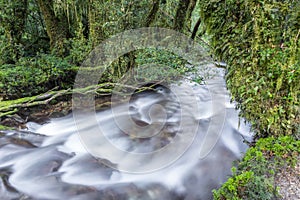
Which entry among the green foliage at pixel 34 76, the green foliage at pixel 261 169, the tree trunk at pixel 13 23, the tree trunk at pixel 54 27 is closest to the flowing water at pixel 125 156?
the green foliage at pixel 261 169

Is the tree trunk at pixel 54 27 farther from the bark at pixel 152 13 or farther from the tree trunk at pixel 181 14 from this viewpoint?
the tree trunk at pixel 181 14

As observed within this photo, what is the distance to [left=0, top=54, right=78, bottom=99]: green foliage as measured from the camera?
528cm

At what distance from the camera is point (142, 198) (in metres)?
2.80

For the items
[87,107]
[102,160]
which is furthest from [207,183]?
[87,107]

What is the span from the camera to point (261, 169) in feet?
8.38

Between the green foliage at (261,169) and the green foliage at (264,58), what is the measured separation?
0.68 ft

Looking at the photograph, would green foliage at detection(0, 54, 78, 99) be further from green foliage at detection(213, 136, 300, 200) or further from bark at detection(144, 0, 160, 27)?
green foliage at detection(213, 136, 300, 200)

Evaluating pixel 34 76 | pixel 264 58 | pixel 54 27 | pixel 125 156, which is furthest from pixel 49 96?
pixel 264 58

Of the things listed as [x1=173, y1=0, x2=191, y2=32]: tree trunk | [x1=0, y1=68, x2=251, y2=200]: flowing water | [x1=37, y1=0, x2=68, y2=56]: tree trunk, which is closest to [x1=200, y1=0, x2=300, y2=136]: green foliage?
[x1=0, y1=68, x2=251, y2=200]: flowing water

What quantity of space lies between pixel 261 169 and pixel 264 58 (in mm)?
1257

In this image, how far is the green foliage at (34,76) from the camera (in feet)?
17.3

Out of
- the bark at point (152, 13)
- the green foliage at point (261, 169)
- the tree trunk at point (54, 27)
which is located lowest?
the green foliage at point (261, 169)

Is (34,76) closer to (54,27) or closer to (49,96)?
(49,96)

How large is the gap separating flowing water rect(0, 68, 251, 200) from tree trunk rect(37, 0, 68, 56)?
7.84 ft
